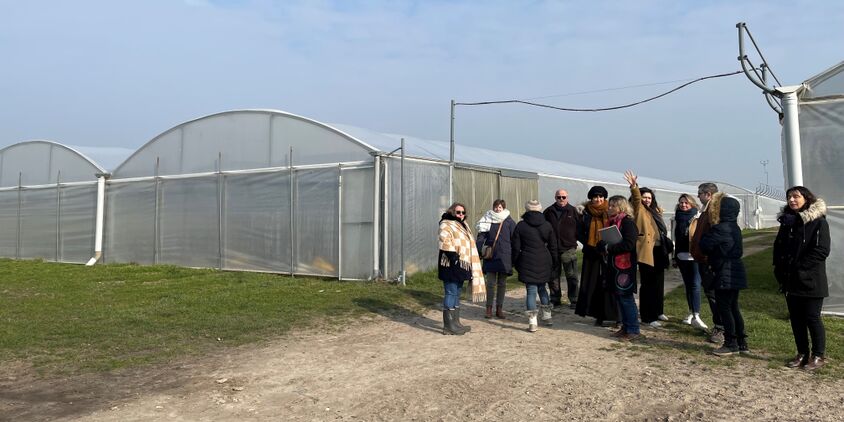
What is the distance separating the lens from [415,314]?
9039mm

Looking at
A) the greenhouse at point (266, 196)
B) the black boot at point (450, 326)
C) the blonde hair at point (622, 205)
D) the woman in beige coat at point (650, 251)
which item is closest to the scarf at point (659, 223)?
the woman in beige coat at point (650, 251)

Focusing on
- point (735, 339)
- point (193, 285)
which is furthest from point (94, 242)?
point (735, 339)

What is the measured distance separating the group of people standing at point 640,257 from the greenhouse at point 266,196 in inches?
168

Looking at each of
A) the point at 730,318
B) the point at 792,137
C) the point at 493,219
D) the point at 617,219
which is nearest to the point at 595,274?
the point at 617,219

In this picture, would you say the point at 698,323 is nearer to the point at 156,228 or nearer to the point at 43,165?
the point at 156,228

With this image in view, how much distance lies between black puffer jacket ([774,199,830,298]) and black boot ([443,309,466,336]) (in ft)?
11.5

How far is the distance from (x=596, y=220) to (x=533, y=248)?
856 mm

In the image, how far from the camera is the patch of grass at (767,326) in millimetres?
6082

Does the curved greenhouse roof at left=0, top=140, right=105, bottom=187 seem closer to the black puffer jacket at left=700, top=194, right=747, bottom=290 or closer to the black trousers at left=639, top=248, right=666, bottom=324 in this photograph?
the black trousers at left=639, top=248, right=666, bottom=324

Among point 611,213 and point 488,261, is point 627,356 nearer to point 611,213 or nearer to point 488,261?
point 611,213

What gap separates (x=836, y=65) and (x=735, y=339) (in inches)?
198

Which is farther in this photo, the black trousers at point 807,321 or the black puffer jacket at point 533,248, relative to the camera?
the black puffer jacket at point 533,248

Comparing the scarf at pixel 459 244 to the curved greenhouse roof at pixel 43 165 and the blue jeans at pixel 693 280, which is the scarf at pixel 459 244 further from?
the curved greenhouse roof at pixel 43 165

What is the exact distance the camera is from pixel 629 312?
6.93 meters
